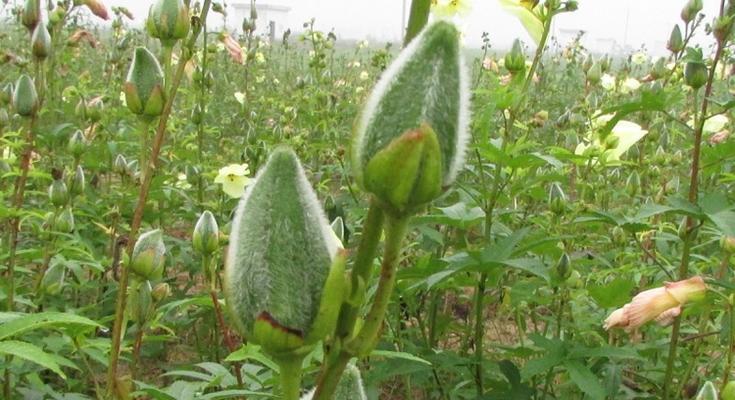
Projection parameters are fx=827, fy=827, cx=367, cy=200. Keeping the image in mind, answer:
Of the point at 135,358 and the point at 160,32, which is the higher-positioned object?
the point at 160,32

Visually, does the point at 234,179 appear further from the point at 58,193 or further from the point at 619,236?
the point at 619,236

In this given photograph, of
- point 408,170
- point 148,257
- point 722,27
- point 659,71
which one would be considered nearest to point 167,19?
point 148,257

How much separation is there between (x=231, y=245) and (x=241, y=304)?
63 mm

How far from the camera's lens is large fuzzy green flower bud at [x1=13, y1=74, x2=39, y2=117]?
7.75 feet

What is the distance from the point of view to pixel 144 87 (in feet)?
4.92

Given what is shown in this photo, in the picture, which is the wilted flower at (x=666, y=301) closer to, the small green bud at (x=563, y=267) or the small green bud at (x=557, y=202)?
the small green bud at (x=563, y=267)

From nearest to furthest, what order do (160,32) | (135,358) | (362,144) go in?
(362,144) < (160,32) < (135,358)

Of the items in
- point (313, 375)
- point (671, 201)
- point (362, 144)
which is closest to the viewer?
point (362, 144)

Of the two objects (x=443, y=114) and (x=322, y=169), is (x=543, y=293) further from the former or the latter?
(x=443, y=114)

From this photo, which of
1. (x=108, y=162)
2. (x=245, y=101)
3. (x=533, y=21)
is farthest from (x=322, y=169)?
(x=533, y=21)

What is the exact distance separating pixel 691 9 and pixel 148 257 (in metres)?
2.54

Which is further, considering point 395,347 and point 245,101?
point 245,101

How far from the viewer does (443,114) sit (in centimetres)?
79

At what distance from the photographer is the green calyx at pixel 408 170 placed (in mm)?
744
